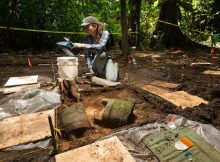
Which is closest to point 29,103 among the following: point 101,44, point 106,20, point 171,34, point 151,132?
point 151,132

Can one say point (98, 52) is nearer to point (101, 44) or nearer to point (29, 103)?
point (101, 44)

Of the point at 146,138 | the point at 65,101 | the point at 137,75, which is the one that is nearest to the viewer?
the point at 146,138

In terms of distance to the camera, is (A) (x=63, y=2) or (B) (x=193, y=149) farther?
(A) (x=63, y=2)

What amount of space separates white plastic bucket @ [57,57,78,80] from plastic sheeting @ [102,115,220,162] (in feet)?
8.14

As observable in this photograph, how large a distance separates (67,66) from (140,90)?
165 cm

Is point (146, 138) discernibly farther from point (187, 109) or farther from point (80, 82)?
point (80, 82)

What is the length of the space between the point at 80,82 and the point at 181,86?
7.32ft

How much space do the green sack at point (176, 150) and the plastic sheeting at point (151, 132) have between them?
8 cm

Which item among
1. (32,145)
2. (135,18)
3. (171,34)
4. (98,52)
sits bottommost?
(32,145)

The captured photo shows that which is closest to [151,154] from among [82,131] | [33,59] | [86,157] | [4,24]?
[86,157]

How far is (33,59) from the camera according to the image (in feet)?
24.7

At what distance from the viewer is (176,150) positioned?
99.7 inches

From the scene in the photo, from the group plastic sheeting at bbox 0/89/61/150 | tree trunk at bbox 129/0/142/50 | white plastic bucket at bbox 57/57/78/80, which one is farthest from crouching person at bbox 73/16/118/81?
tree trunk at bbox 129/0/142/50

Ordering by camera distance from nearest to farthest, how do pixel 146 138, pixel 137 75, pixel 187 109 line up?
pixel 146 138 < pixel 187 109 < pixel 137 75
